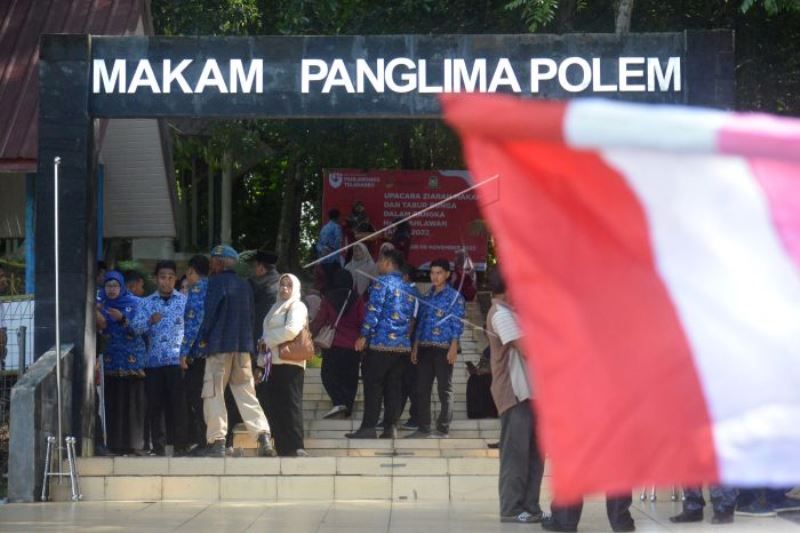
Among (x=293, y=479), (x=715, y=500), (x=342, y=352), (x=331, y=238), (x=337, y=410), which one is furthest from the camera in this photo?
(x=331, y=238)

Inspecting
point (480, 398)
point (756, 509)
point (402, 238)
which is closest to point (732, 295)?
point (756, 509)

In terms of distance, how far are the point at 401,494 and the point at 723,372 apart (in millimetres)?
9829

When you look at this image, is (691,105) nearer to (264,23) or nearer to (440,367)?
(440,367)

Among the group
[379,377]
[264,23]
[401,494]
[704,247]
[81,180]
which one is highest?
[264,23]

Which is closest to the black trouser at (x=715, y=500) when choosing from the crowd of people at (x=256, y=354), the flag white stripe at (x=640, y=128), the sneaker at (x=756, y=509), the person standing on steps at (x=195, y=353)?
the sneaker at (x=756, y=509)

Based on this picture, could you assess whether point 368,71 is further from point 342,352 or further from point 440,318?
point 342,352

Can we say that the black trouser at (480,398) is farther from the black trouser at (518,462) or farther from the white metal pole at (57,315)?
the black trouser at (518,462)

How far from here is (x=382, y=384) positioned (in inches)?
561

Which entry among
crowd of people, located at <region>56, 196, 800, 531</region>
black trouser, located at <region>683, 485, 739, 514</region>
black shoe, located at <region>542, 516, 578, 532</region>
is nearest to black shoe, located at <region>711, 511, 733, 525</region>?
black trouser, located at <region>683, 485, 739, 514</region>

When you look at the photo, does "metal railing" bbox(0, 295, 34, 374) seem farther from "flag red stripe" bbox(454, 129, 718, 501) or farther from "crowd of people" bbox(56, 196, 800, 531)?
"flag red stripe" bbox(454, 129, 718, 501)

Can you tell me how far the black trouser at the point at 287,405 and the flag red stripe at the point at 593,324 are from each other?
10.6 metres

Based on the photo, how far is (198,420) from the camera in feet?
45.0

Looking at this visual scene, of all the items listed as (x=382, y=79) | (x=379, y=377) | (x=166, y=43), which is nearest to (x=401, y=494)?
(x=379, y=377)

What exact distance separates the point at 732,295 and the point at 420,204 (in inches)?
862
